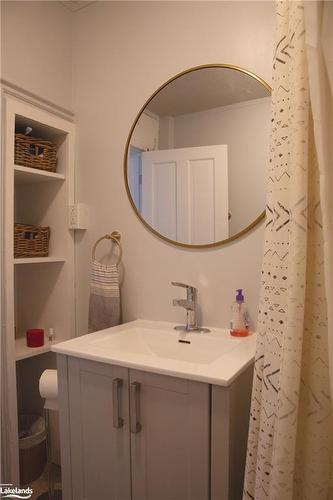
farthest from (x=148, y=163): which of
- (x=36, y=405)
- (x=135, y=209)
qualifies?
(x=36, y=405)

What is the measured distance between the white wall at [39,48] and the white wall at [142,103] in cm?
6

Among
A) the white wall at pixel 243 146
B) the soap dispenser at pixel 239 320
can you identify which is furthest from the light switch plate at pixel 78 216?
the soap dispenser at pixel 239 320

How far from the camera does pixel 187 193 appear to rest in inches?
56.3

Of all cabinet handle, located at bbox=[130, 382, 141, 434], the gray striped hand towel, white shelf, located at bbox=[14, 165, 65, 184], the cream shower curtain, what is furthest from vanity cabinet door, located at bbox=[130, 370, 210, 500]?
white shelf, located at bbox=[14, 165, 65, 184]

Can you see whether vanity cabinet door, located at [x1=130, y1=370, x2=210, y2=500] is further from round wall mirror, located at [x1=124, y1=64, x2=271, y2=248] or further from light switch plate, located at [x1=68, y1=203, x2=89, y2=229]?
light switch plate, located at [x1=68, y1=203, x2=89, y2=229]

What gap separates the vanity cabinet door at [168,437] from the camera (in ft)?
2.98

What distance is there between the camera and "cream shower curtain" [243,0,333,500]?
25.6 inches

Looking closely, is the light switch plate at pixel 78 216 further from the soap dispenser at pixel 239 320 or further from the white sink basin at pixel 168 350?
the soap dispenser at pixel 239 320

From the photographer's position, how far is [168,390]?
96 centimetres

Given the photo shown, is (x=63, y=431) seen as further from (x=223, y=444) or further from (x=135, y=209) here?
Answer: (x=135, y=209)

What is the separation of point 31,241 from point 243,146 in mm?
1081

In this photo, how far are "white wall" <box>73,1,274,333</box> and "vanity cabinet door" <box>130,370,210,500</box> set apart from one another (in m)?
0.49

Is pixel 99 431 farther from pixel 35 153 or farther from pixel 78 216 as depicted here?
pixel 35 153

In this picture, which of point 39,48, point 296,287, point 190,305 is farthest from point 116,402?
point 39,48
